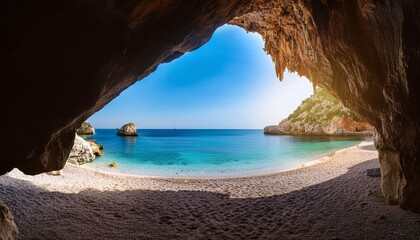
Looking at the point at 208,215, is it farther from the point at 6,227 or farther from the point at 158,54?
the point at 158,54

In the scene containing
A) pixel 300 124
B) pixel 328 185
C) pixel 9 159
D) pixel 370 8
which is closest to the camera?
pixel 9 159

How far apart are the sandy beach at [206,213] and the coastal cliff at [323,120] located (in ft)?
164

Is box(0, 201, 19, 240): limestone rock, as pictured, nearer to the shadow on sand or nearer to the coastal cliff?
the shadow on sand

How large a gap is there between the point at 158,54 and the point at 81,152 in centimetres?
2040

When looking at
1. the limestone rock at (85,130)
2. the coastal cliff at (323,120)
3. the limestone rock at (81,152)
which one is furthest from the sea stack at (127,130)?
the limestone rock at (81,152)

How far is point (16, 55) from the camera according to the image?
3781mm

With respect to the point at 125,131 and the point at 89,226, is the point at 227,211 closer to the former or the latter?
the point at 89,226

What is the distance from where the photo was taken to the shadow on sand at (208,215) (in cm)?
547

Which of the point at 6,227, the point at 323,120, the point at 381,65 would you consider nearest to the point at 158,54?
the point at 6,227

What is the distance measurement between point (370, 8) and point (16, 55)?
7454mm

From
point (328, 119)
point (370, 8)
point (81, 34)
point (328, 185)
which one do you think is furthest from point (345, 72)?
point (328, 119)

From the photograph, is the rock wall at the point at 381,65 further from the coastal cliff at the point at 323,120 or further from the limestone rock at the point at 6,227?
the coastal cliff at the point at 323,120

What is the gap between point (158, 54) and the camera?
6.51m

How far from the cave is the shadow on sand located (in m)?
1.50
